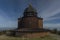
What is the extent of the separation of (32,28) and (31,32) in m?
3.44

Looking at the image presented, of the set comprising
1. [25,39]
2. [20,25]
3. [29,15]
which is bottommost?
[25,39]

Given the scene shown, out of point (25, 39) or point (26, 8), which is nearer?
point (25, 39)

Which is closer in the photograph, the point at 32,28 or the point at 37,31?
the point at 37,31

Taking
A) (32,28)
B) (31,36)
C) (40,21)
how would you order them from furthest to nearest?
(40,21)
(32,28)
(31,36)

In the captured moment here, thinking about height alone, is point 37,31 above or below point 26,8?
below

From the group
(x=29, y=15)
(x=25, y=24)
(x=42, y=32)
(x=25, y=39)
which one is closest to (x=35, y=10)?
(x=29, y=15)

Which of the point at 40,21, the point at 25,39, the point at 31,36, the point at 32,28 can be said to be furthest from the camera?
the point at 40,21

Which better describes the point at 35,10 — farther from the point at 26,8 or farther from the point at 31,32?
the point at 31,32

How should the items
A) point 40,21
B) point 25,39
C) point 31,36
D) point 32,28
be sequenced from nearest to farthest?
point 25,39 → point 31,36 → point 32,28 → point 40,21

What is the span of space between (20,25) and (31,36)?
296 inches

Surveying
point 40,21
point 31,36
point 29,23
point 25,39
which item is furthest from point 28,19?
point 25,39

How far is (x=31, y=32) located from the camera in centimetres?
3469

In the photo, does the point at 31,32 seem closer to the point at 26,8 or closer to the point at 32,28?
the point at 32,28

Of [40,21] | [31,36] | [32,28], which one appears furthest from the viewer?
[40,21]
